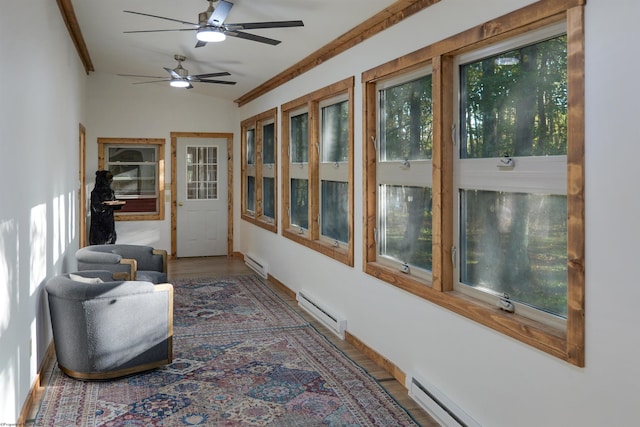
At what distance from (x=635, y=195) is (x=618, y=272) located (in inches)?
11.9

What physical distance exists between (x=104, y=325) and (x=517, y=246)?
270 centimetres

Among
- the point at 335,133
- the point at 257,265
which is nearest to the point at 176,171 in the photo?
the point at 257,265

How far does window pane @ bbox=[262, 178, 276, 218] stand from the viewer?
7781 mm

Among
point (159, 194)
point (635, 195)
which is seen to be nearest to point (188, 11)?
point (635, 195)

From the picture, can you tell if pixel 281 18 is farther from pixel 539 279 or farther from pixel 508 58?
pixel 539 279

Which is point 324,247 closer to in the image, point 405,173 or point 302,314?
point 302,314

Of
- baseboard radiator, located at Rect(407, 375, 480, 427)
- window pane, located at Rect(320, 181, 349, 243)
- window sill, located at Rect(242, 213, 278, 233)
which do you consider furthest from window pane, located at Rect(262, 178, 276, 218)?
baseboard radiator, located at Rect(407, 375, 480, 427)

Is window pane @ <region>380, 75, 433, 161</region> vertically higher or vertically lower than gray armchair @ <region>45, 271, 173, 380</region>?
higher

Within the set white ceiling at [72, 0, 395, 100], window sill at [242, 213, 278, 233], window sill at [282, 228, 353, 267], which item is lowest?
window sill at [282, 228, 353, 267]

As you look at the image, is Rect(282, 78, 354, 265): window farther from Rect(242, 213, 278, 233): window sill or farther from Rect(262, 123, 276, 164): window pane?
Rect(262, 123, 276, 164): window pane

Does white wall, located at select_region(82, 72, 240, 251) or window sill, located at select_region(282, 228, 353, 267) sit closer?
window sill, located at select_region(282, 228, 353, 267)

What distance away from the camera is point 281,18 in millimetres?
4664

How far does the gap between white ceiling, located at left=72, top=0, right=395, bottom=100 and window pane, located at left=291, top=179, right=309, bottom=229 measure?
137 centimetres

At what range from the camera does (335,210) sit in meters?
5.51
